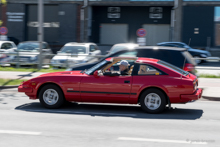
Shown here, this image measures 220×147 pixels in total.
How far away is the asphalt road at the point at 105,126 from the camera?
20.7ft

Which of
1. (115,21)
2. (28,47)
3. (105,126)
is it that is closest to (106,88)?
(105,126)

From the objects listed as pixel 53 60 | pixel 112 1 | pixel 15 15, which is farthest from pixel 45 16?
pixel 53 60

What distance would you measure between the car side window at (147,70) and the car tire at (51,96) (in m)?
2.02

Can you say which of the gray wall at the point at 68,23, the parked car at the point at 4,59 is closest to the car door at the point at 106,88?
the parked car at the point at 4,59

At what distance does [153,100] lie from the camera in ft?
28.8

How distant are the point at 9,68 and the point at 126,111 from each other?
36.7ft

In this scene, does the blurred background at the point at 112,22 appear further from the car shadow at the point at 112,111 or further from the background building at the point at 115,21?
the car shadow at the point at 112,111

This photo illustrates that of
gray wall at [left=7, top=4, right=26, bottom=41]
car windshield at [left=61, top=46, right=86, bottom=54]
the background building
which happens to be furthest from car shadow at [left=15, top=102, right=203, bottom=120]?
gray wall at [left=7, top=4, right=26, bottom=41]

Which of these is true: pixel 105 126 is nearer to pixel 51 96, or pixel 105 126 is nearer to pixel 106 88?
pixel 106 88

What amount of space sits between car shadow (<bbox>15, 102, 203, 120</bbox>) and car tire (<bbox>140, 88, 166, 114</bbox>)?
0.15 m

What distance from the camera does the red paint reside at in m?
8.63

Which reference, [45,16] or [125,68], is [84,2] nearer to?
[45,16]

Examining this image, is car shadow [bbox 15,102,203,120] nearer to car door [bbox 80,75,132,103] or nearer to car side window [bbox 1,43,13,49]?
car door [bbox 80,75,132,103]

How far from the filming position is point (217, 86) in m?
13.7
